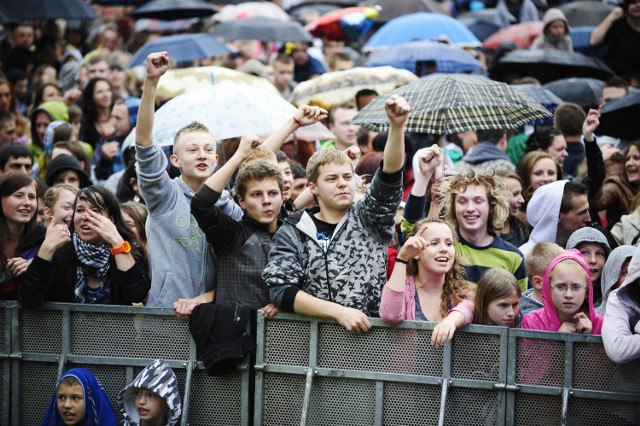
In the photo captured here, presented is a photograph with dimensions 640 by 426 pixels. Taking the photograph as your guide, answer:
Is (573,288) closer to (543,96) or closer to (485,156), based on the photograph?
(485,156)

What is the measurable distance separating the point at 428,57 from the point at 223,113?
18.7ft

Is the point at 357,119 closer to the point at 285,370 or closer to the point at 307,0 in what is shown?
the point at 285,370

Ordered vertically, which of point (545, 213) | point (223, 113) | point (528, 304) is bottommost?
point (528, 304)

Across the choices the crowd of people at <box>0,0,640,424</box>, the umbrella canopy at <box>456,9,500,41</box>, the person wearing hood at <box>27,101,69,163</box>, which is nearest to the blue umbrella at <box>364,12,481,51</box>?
the person wearing hood at <box>27,101,69,163</box>

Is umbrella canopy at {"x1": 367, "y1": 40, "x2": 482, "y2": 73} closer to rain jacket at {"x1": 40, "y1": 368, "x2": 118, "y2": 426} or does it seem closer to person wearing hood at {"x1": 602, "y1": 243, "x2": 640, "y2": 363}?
person wearing hood at {"x1": 602, "y1": 243, "x2": 640, "y2": 363}

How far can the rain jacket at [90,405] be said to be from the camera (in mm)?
7234

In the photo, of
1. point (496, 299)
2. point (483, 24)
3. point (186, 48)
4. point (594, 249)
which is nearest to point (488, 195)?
point (594, 249)

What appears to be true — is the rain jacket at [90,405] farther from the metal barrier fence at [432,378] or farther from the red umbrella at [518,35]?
the red umbrella at [518,35]

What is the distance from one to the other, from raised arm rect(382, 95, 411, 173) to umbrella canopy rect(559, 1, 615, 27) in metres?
12.4

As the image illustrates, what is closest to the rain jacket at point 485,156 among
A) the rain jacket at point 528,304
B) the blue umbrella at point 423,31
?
the rain jacket at point 528,304

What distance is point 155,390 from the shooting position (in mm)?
7055

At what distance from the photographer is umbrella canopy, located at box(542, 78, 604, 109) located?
44.5 ft

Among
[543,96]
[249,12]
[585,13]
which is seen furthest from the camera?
[249,12]

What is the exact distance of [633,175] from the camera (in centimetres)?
1020
